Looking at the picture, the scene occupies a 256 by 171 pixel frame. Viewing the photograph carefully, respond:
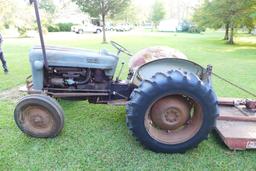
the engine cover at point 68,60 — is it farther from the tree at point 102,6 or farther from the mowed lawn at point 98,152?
the tree at point 102,6

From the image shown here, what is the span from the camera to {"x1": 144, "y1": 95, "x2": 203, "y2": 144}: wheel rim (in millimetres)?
3117

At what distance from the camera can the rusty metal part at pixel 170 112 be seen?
3.15m

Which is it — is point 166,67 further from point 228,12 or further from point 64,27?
point 64,27

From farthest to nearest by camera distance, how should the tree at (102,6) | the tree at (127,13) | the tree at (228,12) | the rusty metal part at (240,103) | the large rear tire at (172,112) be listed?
the tree at (127,13), the tree at (102,6), the tree at (228,12), the rusty metal part at (240,103), the large rear tire at (172,112)

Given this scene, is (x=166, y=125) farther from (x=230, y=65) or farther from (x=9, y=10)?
(x=9, y=10)

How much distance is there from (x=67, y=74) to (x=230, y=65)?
731 centimetres

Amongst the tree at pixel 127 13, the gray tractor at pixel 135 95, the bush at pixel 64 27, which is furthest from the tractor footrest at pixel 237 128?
the bush at pixel 64 27

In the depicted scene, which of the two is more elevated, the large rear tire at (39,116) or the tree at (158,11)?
the tree at (158,11)

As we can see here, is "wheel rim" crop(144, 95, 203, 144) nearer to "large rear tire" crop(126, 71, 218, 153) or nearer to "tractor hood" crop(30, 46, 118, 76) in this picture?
"large rear tire" crop(126, 71, 218, 153)

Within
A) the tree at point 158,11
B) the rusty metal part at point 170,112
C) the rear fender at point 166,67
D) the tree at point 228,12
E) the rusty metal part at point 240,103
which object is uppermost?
the tree at point 158,11

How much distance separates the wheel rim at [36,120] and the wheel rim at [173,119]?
1.16 meters

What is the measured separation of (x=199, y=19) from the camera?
21797mm

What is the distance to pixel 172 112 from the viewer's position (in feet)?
10.4

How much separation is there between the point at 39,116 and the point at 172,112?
153cm
